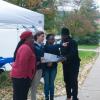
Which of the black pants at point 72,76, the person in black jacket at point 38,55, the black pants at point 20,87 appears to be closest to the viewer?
the black pants at point 20,87

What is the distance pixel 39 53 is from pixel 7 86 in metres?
4.34

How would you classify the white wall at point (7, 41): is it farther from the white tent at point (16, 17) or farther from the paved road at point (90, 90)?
the white tent at point (16, 17)

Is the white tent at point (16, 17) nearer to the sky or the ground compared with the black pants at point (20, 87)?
nearer to the sky

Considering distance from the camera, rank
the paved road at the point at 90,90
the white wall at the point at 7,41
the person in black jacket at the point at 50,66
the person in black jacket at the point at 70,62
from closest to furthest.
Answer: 1. the person in black jacket at the point at 50,66
2. the person in black jacket at the point at 70,62
3. the paved road at the point at 90,90
4. the white wall at the point at 7,41

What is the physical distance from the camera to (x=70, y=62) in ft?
34.0

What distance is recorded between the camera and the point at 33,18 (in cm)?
1118

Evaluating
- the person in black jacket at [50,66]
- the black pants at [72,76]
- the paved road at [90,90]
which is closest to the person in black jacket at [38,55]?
the person in black jacket at [50,66]

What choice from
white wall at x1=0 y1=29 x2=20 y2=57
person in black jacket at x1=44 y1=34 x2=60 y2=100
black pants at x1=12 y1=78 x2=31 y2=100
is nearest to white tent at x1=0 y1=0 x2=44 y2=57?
person in black jacket at x1=44 y1=34 x2=60 y2=100

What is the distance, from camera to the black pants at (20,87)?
315 inches

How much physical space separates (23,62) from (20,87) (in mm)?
519

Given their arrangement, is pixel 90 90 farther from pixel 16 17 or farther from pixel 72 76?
pixel 16 17

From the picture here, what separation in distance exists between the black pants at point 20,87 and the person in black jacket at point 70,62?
7.69ft

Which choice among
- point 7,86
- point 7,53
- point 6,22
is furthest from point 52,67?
point 7,53

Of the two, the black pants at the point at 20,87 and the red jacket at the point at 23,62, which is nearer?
the red jacket at the point at 23,62
